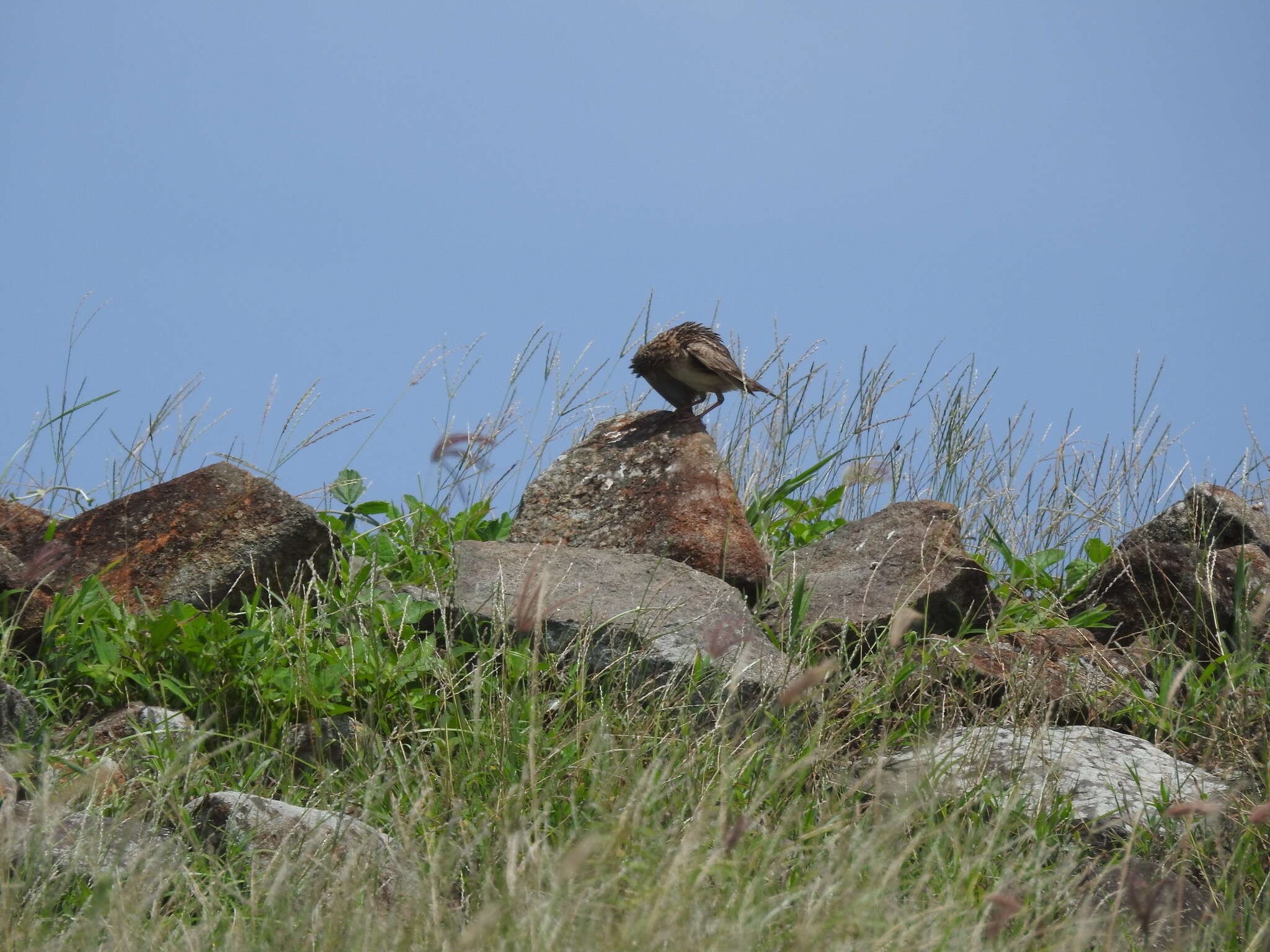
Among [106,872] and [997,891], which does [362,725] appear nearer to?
[106,872]

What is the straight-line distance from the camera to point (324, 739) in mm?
3395

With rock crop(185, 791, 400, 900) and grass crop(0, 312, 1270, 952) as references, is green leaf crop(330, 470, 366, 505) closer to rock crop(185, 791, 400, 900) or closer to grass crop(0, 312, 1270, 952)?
grass crop(0, 312, 1270, 952)

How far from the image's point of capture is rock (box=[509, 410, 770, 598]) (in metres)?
4.30

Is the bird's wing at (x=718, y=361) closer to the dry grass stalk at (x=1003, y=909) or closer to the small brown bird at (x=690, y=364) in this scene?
the small brown bird at (x=690, y=364)

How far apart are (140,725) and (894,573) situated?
8.33ft

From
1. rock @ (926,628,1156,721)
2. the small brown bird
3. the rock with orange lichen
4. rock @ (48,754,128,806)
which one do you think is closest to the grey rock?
rock @ (48,754,128,806)

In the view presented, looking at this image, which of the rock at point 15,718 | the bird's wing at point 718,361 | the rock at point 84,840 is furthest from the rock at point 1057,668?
the rock at point 15,718

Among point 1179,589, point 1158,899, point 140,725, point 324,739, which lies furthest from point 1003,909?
point 1179,589

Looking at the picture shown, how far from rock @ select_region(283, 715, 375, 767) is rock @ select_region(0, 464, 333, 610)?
0.71 meters

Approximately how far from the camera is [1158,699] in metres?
3.85

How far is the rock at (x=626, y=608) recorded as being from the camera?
343 cm

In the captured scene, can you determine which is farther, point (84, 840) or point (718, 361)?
point (718, 361)

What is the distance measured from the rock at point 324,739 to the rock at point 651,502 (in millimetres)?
1193

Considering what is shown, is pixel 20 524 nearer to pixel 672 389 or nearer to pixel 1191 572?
Result: pixel 672 389
